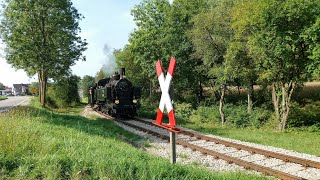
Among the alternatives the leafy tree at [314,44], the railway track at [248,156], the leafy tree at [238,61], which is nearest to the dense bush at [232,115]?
the leafy tree at [238,61]

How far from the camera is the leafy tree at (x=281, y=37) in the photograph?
1797 cm

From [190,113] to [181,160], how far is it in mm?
17238

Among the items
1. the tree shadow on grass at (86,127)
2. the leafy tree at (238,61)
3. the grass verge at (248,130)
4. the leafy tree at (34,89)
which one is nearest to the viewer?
the grass verge at (248,130)

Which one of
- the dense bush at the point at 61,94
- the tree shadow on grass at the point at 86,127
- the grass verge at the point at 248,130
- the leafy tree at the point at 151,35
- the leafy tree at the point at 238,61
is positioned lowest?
the grass verge at the point at 248,130

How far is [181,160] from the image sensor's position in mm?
10586

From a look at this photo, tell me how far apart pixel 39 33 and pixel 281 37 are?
77.5 ft

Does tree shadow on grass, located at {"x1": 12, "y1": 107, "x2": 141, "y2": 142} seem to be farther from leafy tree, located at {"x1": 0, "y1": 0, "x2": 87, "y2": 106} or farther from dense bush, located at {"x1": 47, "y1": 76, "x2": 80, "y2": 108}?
dense bush, located at {"x1": 47, "y1": 76, "x2": 80, "y2": 108}

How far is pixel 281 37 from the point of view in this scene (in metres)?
18.6

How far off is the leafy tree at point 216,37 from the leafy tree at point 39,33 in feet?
46.0

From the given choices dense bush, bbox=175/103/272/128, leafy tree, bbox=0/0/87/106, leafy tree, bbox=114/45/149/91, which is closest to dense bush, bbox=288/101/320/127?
dense bush, bbox=175/103/272/128

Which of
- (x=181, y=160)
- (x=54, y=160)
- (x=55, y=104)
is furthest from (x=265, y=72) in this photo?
(x=55, y=104)

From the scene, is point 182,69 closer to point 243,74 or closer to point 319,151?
point 243,74

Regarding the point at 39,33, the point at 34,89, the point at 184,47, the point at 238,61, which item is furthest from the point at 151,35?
the point at 34,89

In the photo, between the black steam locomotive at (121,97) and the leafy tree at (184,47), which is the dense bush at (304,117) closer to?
the leafy tree at (184,47)
